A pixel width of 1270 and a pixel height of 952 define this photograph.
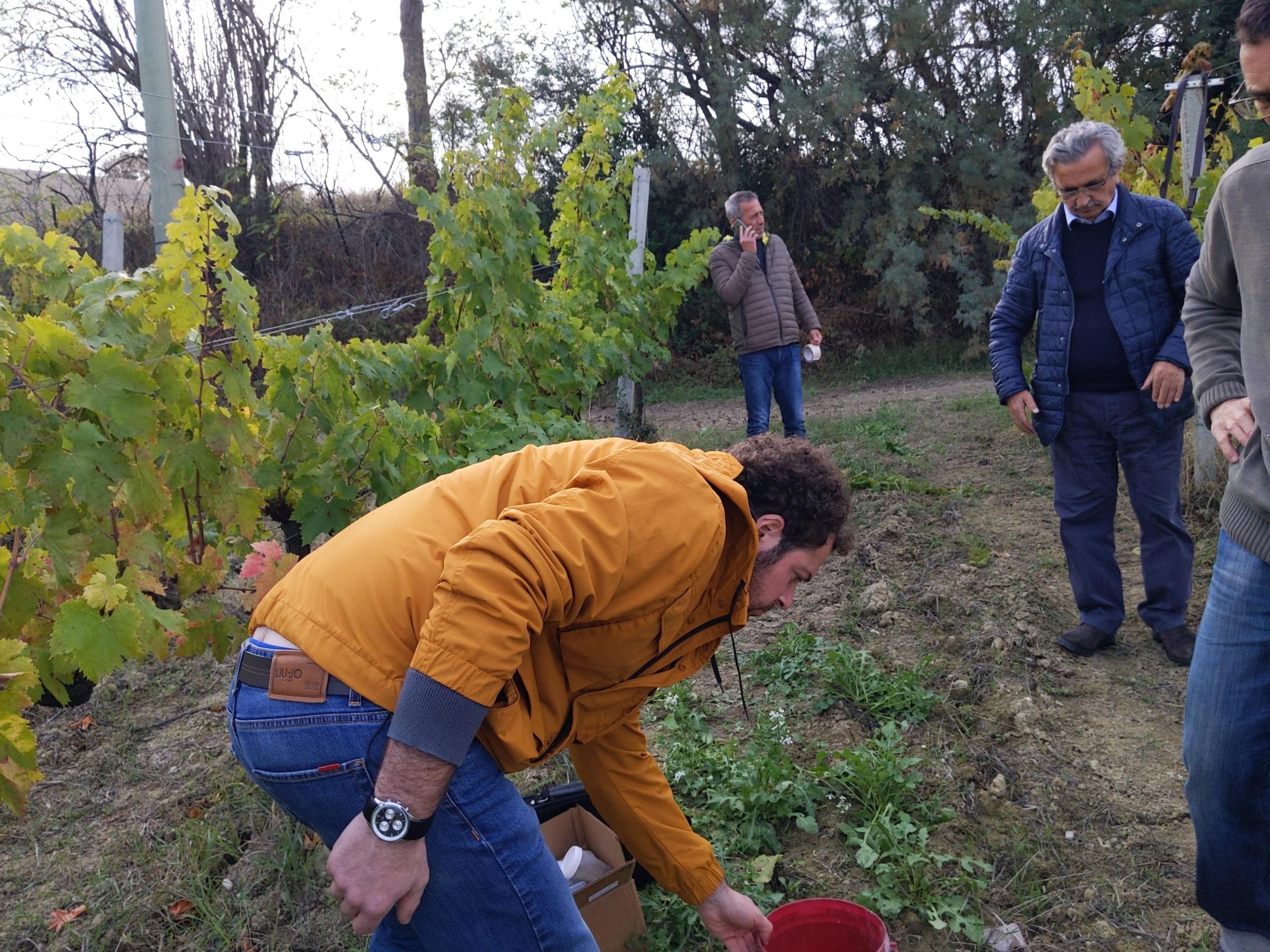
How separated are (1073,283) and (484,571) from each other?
3110mm

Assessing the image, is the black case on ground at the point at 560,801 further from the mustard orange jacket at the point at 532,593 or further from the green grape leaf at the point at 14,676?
the green grape leaf at the point at 14,676

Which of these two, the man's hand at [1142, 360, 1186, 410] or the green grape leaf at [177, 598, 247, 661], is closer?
the green grape leaf at [177, 598, 247, 661]

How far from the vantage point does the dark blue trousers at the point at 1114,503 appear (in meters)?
3.64

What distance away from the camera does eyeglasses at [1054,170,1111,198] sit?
11.5 ft

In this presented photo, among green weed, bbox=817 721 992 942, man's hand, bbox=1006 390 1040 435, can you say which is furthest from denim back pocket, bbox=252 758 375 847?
man's hand, bbox=1006 390 1040 435

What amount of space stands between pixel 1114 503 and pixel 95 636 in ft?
11.2

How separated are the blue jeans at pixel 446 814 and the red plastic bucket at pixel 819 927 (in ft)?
2.32

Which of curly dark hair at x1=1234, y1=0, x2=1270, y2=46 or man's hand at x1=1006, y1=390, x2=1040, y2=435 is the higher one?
curly dark hair at x1=1234, y1=0, x2=1270, y2=46

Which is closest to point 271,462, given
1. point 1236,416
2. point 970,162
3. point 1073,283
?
point 1236,416

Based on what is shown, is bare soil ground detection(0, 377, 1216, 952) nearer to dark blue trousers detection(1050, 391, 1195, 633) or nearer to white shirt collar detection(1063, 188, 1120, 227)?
dark blue trousers detection(1050, 391, 1195, 633)

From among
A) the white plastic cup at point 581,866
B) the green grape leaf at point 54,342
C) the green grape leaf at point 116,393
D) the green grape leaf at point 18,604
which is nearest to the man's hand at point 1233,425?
the white plastic cup at point 581,866

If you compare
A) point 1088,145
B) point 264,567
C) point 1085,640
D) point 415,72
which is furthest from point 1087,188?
point 415,72

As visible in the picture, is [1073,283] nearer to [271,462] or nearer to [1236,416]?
[1236,416]

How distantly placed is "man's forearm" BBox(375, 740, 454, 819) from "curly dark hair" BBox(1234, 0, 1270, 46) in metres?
1.87
